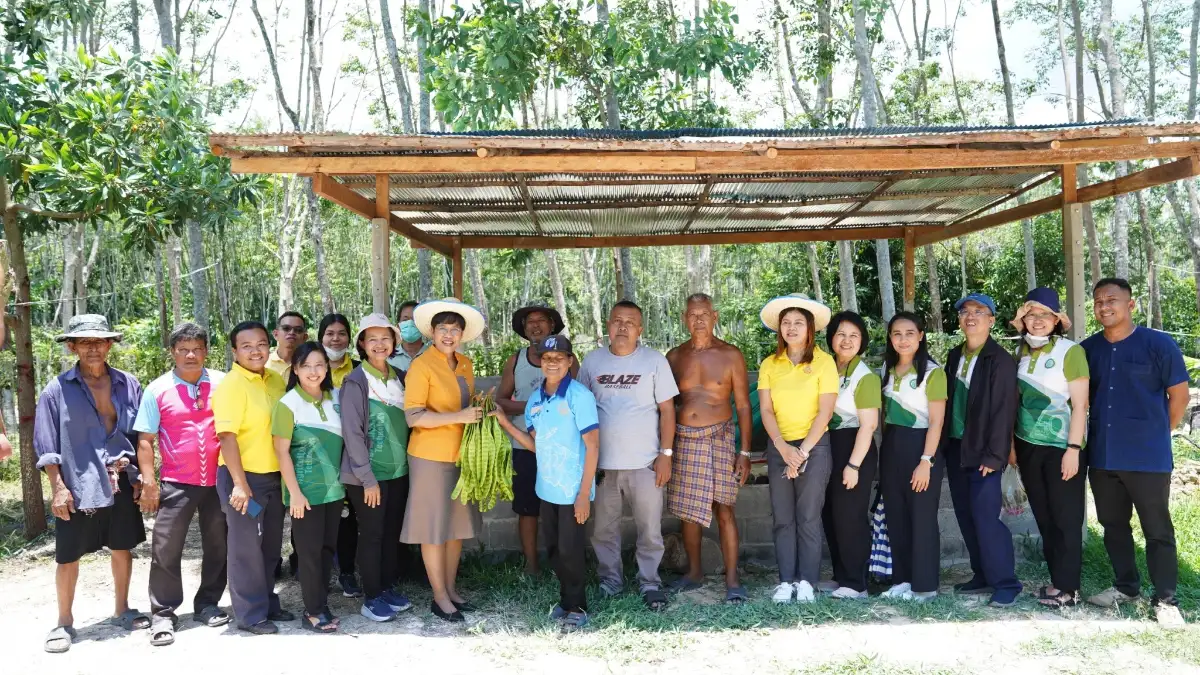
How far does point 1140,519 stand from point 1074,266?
5.18ft

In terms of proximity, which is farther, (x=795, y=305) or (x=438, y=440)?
(x=795, y=305)

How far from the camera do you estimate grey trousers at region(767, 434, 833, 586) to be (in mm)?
4215

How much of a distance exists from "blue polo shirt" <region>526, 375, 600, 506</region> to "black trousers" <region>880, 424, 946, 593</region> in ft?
5.00

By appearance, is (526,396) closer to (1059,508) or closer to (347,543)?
(347,543)

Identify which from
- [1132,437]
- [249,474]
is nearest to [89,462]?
[249,474]

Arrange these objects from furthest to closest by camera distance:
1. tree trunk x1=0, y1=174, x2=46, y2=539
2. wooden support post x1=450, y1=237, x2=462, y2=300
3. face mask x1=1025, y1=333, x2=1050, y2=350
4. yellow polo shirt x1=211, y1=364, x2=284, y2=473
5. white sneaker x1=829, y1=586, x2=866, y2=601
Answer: wooden support post x1=450, y1=237, x2=462, y2=300
tree trunk x1=0, y1=174, x2=46, y2=539
white sneaker x1=829, y1=586, x2=866, y2=601
face mask x1=1025, y1=333, x2=1050, y2=350
yellow polo shirt x1=211, y1=364, x2=284, y2=473

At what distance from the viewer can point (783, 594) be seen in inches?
165

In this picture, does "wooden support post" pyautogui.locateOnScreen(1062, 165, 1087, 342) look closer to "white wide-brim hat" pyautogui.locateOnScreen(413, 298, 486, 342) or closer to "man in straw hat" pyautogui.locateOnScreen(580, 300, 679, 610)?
"man in straw hat" pyautogui.locateOnScreen(580, 300, 679, 610)

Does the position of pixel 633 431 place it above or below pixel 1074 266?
below

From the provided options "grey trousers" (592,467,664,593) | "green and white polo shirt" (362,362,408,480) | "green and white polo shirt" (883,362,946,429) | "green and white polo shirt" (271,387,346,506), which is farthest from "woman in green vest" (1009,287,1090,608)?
"green and white polo shirt" (271,387,346,506)

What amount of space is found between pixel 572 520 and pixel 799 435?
120 cm

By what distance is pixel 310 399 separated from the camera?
12.6ft

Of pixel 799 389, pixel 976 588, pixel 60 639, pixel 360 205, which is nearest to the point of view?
pixel 60 639

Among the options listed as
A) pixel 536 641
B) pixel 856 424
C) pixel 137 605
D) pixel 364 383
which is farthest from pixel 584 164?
pixel 137 605
